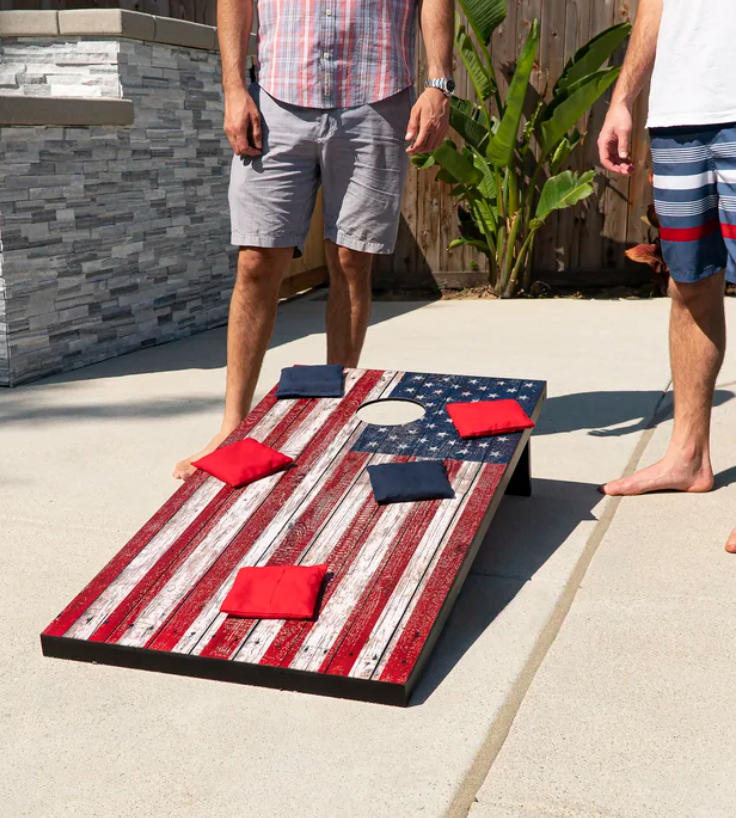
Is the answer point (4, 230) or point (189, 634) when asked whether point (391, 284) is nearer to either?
point (4, 230)

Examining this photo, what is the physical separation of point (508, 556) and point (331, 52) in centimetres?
153

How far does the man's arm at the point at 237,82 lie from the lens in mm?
3004

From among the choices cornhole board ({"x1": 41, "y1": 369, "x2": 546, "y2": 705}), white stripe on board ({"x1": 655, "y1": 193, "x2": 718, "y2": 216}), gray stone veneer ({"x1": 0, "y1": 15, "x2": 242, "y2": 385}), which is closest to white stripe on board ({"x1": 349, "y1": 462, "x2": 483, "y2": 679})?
cornhole board ({"x1": 41, "y1": 369, "x2": 546, "y2": 705})

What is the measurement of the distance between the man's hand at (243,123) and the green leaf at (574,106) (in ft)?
11.2

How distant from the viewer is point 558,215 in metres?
6.75

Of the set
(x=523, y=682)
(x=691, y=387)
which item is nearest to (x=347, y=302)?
(x=691, y=387)

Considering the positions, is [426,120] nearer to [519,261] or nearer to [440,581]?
[440,581]

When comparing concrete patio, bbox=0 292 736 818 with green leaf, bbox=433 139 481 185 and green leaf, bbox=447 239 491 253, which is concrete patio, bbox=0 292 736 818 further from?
green leaf, bbox=447 239 491 253

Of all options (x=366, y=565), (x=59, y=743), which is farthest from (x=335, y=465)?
(x=59, y=743)

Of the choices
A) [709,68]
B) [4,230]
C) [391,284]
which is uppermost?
[709,68]

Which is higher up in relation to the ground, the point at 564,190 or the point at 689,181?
the point at 689,181

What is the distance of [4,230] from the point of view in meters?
4.04

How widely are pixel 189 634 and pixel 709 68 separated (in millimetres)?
1773

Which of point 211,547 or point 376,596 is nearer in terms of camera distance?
point 376,596
